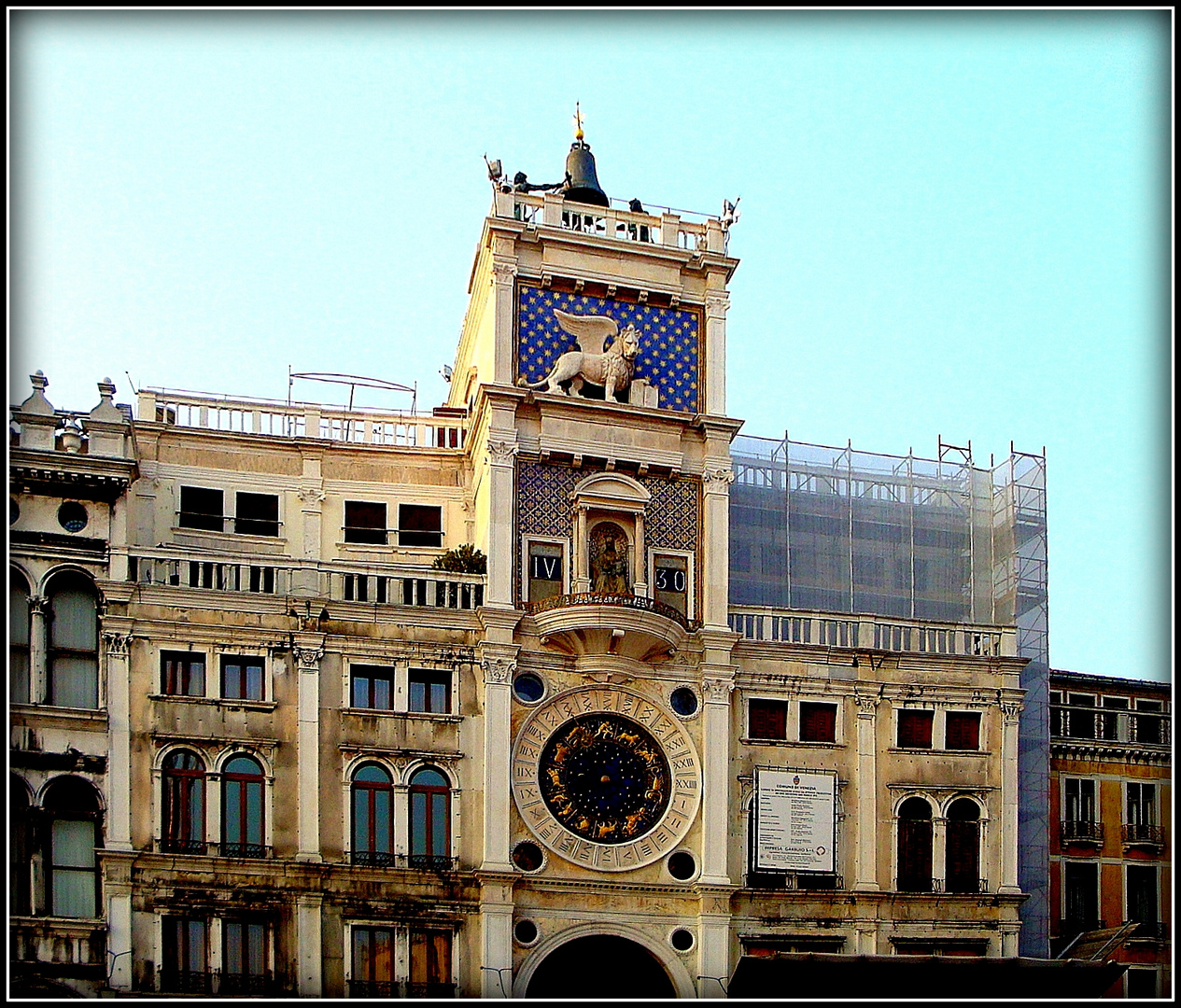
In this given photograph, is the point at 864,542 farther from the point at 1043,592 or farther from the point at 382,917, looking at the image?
the point at 382,917

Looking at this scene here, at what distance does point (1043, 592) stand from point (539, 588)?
648 inches

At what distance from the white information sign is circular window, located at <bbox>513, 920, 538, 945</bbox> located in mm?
5856

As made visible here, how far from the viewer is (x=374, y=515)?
177 ft

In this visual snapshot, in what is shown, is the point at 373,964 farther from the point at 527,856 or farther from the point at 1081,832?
the point at 1081,832

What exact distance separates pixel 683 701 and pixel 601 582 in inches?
143

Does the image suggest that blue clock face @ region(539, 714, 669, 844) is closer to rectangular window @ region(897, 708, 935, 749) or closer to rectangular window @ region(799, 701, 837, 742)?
rectangular window @ region(799, 701, 837, 742)

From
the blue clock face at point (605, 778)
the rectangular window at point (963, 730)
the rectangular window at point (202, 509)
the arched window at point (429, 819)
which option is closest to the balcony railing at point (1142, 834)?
the rectangular window at point (963, 730)

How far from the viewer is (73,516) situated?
160 ft

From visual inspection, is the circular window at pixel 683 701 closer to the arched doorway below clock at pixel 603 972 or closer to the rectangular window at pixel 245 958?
the arched doorway below clock at pixel 603 972

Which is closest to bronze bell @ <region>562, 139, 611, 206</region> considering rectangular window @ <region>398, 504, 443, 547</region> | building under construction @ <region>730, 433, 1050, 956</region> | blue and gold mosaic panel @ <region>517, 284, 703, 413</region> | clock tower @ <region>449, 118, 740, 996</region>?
clock tower @ <region>449, 118, 740, 996</region>

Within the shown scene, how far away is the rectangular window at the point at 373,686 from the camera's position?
161 ft

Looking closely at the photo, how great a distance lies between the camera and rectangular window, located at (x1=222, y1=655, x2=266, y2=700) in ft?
159

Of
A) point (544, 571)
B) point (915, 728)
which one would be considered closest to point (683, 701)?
point (544, 571)

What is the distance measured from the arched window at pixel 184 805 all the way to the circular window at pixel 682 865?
446 inches
